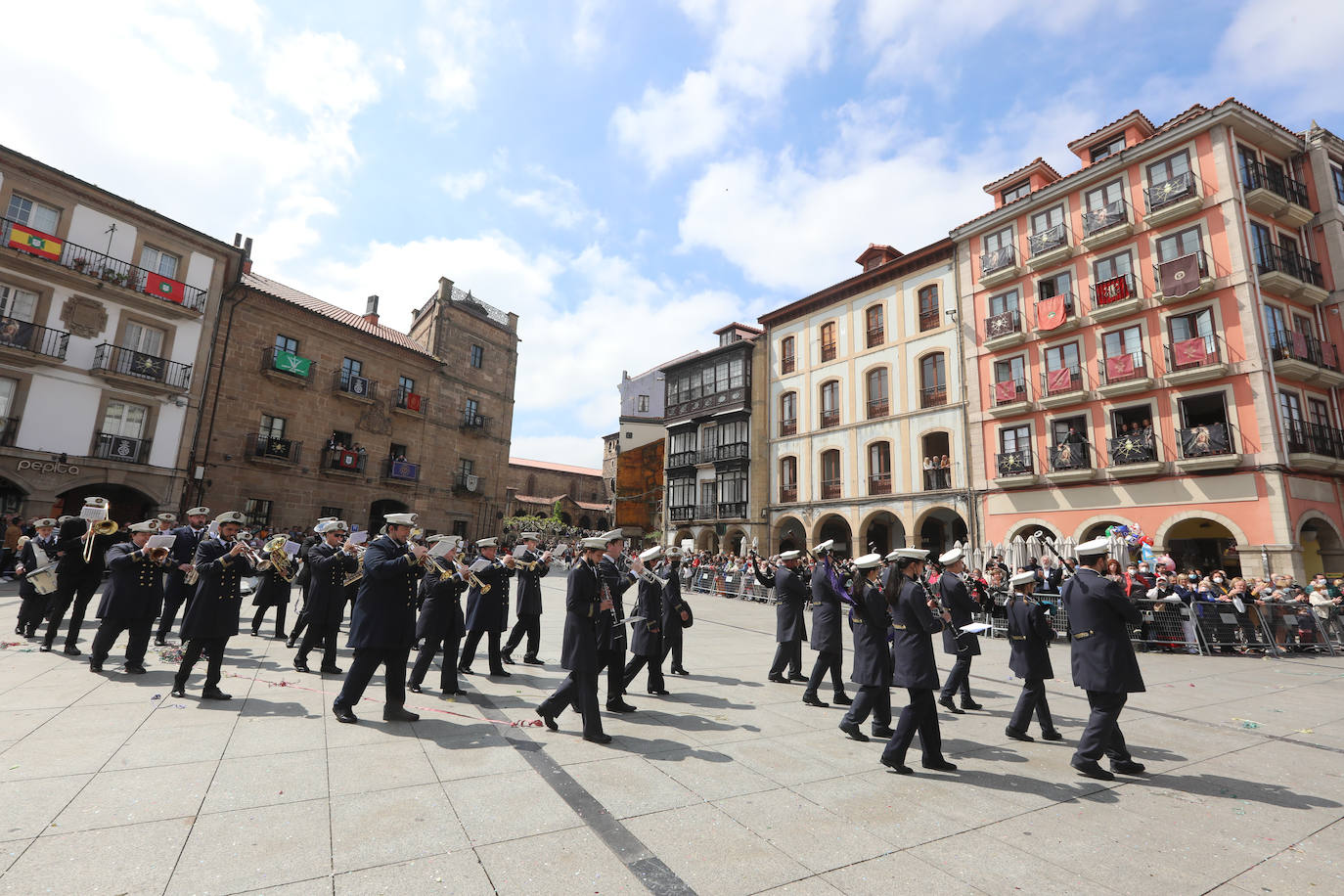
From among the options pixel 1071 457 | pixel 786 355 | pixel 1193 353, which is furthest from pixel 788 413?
pixel 1193 353

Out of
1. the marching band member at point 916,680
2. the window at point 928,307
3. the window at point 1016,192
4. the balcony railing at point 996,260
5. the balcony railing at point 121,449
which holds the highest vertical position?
the window at point 1016,192

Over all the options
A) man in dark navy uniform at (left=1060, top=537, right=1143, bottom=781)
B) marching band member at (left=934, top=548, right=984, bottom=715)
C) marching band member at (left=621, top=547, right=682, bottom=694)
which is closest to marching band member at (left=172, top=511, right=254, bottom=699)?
marching band member at (left=621, top=547, right=682, bottom=694)

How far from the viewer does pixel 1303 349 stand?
1875 cm

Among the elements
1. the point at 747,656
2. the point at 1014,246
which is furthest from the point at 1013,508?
the point at 747,656

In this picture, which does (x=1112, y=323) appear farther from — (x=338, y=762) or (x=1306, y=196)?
(x=338, y=762)

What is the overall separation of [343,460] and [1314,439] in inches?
1366

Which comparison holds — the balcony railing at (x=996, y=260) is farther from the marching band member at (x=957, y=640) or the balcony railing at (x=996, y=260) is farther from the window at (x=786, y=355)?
the marching band member at (x=957, y=640)

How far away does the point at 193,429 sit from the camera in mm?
22234

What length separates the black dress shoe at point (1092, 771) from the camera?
522cm

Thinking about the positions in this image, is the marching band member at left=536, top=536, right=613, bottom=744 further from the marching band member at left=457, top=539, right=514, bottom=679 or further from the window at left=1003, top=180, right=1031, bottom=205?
the window at left=1003, top=180, right=1031, bottom=205

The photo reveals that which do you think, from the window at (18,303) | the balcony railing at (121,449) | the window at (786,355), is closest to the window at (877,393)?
the window at (786,355)

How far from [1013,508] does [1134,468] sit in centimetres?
405

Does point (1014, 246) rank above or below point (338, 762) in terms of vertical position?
above

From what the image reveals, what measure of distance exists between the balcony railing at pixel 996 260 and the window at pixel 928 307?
2064 mm
